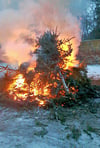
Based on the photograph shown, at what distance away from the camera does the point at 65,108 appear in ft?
16.1

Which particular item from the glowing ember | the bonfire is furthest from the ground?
the bonfire

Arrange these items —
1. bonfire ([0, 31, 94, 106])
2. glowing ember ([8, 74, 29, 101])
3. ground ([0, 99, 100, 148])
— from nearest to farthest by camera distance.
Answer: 1. ground ([0, 99, 100, 148])
2. glowing ember ([8, 74, 29, 101])
3. bonfire ([0, 31, 94, 106])

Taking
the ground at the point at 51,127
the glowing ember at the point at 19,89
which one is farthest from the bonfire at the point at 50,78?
the ground at the point at 51,127

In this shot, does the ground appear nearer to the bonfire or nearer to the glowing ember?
the glowing ember

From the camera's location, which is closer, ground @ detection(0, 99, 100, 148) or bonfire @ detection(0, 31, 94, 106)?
ground @ detection(0, 99, 100, 148)

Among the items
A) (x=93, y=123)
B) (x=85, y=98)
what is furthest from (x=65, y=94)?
(x=93, y=123)

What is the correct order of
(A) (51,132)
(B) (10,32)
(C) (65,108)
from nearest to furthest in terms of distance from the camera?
(A) (51,132) < (C) (65,108) < (B) (10,32)

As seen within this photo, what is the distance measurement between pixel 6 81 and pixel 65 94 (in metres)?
3.10

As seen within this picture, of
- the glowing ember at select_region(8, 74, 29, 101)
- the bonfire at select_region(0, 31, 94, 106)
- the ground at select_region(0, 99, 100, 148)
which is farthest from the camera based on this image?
the bonfire at select_region(0, 31, 94, 106)

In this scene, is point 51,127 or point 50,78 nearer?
point 51,127

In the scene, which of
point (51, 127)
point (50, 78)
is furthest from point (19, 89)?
point (51, 127)

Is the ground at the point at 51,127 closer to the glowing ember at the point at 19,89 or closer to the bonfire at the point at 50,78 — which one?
the glowing ember at the point at 19,89

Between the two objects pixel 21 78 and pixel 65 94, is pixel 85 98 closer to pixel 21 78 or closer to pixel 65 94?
pixel 65 94

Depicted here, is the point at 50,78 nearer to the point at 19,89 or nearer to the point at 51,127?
the point at 19,89
